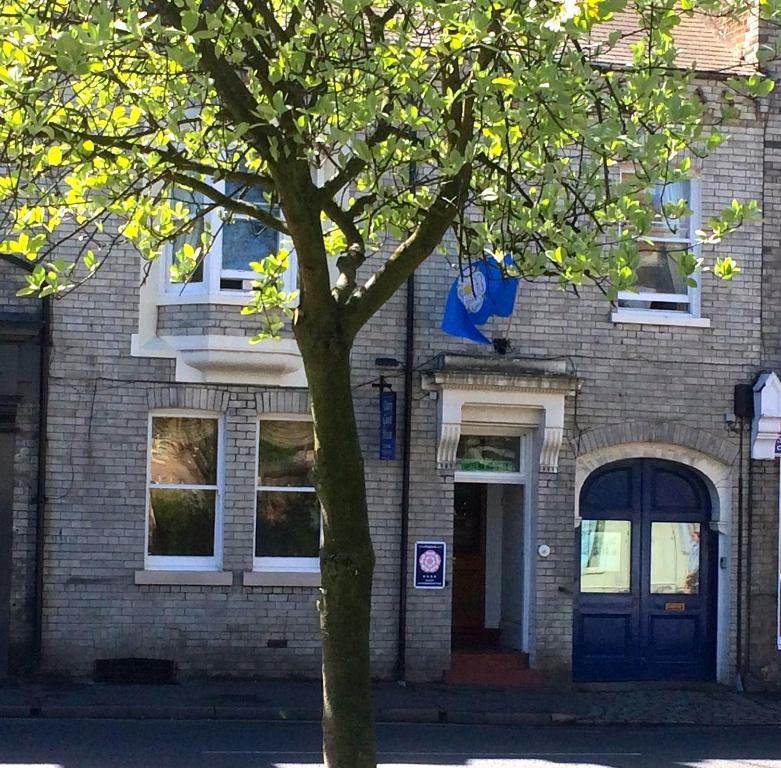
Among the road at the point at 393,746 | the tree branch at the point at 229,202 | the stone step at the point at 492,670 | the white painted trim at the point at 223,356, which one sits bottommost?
the road at the point at 393,746

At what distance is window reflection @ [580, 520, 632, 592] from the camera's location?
1736 cm

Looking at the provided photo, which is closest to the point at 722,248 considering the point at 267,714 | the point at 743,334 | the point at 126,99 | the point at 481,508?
the point at 743,334

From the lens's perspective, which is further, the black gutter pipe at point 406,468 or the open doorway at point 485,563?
the open doorway at point 485,563

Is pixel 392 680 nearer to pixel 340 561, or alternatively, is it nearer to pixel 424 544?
pixel 424 544

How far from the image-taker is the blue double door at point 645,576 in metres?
17.2

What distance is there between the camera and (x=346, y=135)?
8.12 metres

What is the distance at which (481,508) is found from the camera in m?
18.6

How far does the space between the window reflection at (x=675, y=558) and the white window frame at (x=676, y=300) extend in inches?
102

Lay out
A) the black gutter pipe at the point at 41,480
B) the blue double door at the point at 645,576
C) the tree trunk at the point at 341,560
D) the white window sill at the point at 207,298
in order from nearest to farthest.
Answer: the tree trunk at the point at 341,560 < the black gutter pipe at the point at 41,480 < the white window sill at the point at 207,298 < the blue double door at the point at 645,576

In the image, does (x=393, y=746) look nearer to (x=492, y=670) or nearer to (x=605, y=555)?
(x=492, y=670)

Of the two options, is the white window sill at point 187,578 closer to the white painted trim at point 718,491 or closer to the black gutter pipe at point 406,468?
the black gutter pipe at point 406,468

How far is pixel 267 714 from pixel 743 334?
756 centimetres

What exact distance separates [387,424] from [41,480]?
12.9ft

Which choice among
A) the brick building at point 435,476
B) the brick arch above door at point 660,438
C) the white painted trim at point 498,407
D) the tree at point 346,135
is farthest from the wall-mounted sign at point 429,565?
the tree at point 346,135
